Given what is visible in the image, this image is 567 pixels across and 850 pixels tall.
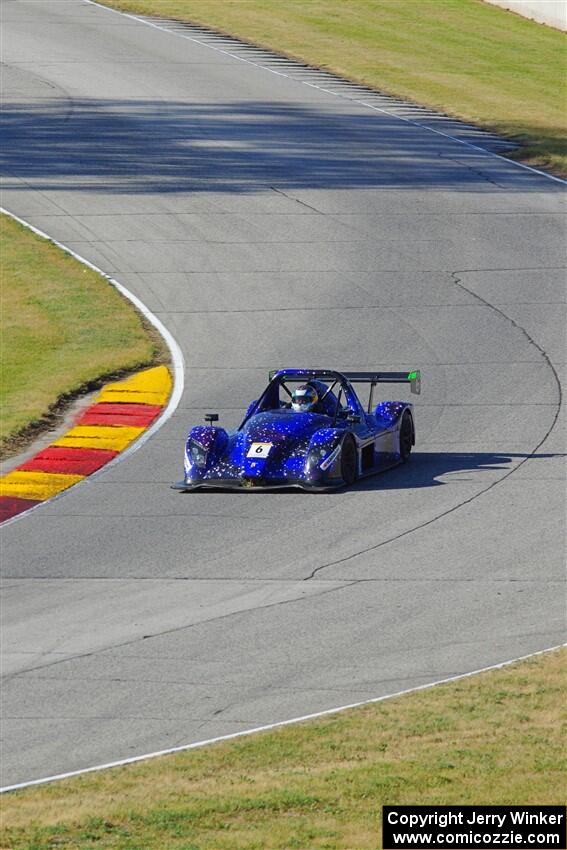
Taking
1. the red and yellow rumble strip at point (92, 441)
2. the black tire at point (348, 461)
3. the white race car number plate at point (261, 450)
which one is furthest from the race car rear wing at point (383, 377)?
the red and yellow rumble strip at point (92, 441)

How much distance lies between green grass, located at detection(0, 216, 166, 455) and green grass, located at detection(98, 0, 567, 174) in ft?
48.9

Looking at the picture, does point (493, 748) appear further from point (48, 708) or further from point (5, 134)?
point (5, 134)

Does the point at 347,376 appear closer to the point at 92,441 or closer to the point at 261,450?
the point at 261,450

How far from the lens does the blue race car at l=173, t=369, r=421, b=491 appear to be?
750 inches

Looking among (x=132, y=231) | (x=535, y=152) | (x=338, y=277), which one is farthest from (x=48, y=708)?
(x=535, y=152)

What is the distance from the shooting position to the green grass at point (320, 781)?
986cm

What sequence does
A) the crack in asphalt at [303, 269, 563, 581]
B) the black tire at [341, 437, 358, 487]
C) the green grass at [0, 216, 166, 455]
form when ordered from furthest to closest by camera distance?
the green grass at [0, 216, 166, 455] → the black tire at [341, 437, 358, 487] → the crack in asphalt at [303, 269, 563, 581]

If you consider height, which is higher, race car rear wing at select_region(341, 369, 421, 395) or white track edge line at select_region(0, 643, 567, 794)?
race car rear wing at select_region(341, 369, 421, 395)

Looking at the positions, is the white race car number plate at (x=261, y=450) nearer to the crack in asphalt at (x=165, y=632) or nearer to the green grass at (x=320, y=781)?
the crack in asphalt at (x=165, y=632)

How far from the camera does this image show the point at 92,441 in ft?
72.9

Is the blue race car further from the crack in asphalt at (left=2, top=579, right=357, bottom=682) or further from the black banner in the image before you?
the black banner

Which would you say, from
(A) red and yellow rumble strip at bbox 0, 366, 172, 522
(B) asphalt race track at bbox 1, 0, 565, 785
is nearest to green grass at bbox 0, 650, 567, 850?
(B) asphalt race track at bbox 1, 0, 565, 785

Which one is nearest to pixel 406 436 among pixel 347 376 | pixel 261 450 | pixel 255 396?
pixel 347 376

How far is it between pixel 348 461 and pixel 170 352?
855 centimetres
